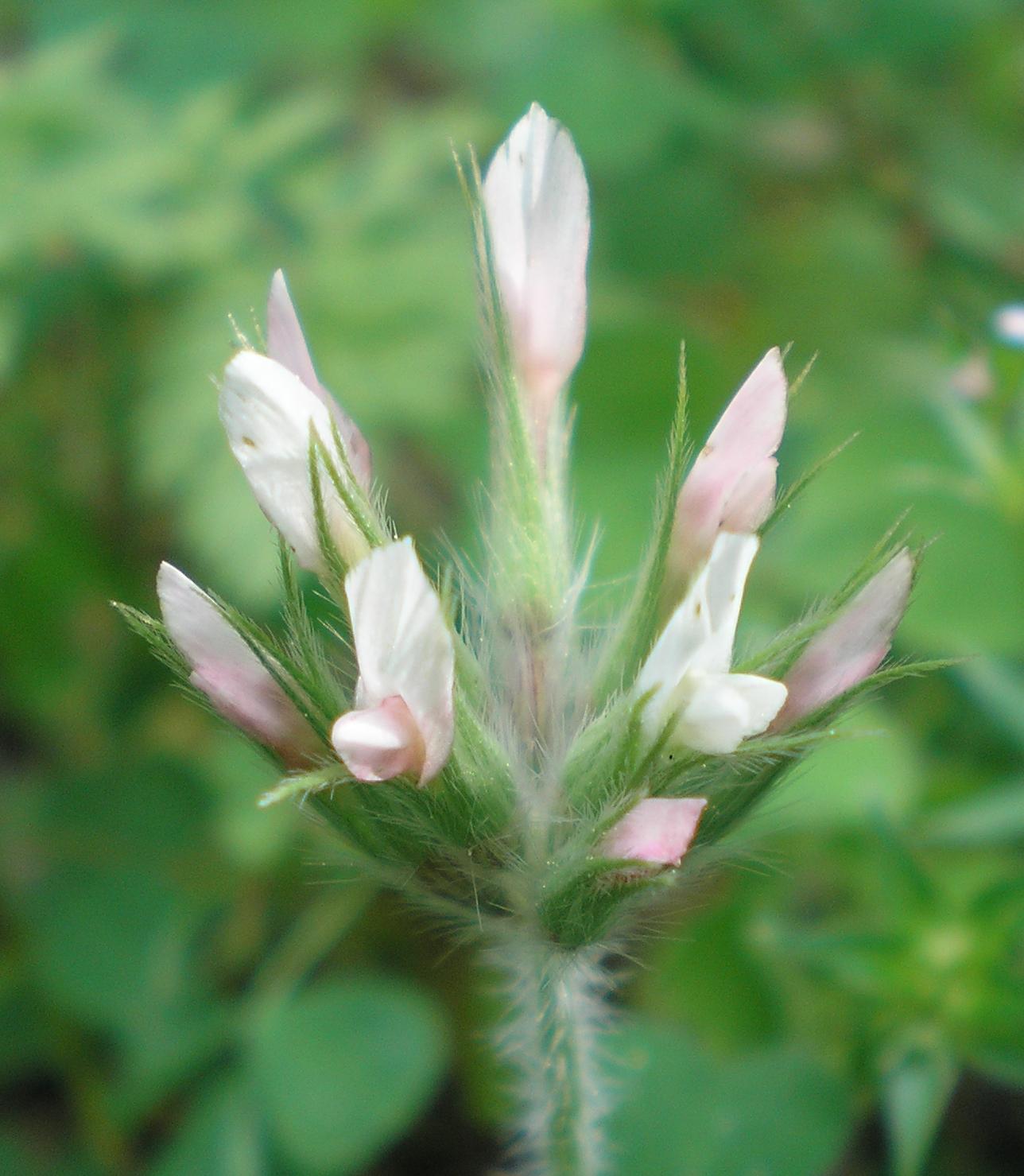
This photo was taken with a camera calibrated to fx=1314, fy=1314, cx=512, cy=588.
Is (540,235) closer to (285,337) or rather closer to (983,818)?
(285,337)

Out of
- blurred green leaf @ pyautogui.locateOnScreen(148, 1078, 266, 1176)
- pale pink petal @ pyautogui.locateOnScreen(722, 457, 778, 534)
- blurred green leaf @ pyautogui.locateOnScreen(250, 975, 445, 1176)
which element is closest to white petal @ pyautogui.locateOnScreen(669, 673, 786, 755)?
pale pink petal @ pyautogui.locateOnScreen(722, 457, 778, 534)

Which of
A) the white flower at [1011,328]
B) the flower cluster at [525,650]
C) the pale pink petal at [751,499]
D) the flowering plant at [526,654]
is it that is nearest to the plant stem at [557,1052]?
the flowering plant at [526,654]

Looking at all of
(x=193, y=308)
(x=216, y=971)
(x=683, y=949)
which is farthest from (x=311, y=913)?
(x=193, y=308)

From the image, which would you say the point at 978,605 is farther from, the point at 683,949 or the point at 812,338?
the point at 812,338

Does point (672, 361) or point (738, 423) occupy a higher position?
point (738, 423)

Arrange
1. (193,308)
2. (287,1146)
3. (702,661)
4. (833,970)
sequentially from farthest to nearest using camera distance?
(193,308)
(287,1146)
(833,970)
(702,661)

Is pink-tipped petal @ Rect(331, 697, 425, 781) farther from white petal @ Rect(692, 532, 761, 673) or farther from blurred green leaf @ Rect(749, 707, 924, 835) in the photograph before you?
blurred green leaf @ Rect(749, 707, 924, 835)
